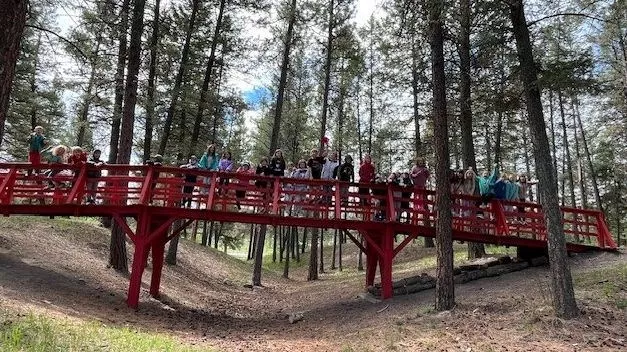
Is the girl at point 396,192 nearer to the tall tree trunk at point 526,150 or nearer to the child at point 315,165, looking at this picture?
the child at point 315,165

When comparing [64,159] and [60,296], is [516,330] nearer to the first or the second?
[60,296]

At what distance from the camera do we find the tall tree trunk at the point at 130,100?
13.3 m

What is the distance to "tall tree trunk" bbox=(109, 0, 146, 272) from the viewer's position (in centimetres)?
1327

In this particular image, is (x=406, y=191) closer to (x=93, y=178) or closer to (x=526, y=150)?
(x=93, y=178)

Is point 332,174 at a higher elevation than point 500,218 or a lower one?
higher

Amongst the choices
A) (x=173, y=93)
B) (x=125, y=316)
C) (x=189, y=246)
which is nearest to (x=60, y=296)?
(x=125, y=316)

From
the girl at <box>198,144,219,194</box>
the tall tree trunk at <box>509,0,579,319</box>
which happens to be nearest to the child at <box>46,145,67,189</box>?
the girl at <box>198,144,219,194</box>

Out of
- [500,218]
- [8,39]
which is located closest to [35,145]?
[8,39]

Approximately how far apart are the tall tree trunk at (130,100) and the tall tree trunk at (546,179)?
10109 millimetres

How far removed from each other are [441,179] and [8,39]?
7.96m

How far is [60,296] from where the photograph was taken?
31.3 feet

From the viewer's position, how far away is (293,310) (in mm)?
13609

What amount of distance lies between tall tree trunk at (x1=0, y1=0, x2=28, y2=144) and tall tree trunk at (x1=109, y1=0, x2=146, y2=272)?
781cm

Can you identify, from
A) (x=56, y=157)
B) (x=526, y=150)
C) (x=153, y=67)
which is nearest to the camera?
(x=56, y=157)
